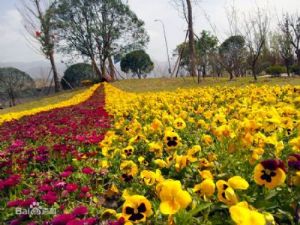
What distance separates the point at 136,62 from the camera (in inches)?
1259

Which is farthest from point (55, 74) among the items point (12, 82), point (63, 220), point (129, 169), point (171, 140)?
point (63, 220)

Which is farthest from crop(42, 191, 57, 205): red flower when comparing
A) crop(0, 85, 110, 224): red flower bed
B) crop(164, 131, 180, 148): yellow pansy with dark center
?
crop(164, 131, 180, 148): yellow pansy with dark center

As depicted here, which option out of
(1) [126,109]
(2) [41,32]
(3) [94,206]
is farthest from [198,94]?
(2) [41,32]

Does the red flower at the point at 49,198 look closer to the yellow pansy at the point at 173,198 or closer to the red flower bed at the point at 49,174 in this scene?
the red flower bed at the point at 49,174

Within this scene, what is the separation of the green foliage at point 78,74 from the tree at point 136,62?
2796 millimetres

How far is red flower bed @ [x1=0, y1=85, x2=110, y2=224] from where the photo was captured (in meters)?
3.18

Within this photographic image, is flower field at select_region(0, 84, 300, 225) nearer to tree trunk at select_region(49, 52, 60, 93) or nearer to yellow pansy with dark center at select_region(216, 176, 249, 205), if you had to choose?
yellow pansy with dark center at select_region(216, 176, 249, 205)

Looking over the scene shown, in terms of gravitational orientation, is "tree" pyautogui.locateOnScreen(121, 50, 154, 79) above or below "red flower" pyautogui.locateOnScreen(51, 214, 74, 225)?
above

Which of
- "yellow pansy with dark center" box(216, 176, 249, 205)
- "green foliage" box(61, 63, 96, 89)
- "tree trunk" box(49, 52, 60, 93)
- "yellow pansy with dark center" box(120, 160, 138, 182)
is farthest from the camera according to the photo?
"green foliage" box(61, 63, 96, 89)

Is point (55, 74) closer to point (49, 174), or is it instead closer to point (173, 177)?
point (49, 174)

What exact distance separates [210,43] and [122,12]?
7.59 m

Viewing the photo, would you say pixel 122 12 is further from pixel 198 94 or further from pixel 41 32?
pixel 198 94

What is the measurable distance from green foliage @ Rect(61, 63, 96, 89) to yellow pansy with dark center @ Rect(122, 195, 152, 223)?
28980mm

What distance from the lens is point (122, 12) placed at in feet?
91.8
